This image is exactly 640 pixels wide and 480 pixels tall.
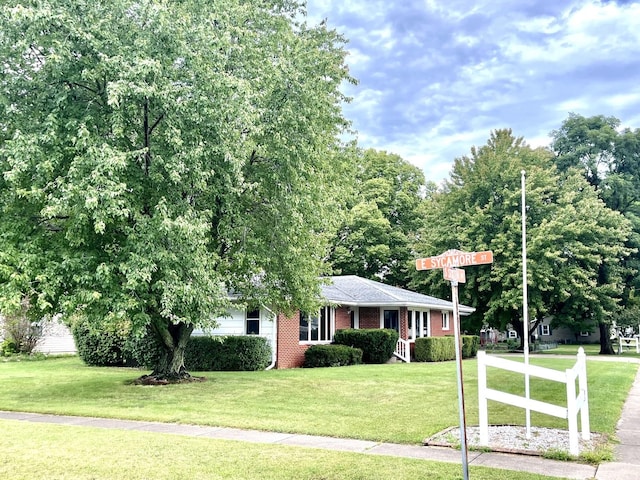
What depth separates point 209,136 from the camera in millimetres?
13789

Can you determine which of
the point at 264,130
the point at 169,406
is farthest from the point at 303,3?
the point at 169,406

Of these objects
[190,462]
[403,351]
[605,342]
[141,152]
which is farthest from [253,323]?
[605,342]

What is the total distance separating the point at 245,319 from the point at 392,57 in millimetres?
11323

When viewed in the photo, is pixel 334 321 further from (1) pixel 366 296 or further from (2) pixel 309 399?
(2) pixel 309 399

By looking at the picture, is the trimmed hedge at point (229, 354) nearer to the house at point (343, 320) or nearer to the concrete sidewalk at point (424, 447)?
the house at point (343, 320)

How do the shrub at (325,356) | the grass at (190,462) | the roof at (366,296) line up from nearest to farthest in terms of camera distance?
the grass at (190,462) < the shrub at (325,356) < the roof at (366,296)

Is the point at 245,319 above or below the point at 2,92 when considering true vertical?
below

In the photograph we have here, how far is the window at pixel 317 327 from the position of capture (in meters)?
23.8

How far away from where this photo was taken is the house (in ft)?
72.9

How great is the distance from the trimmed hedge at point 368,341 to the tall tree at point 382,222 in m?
17.9

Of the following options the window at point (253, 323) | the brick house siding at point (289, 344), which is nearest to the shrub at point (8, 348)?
the window at point (253, 323)

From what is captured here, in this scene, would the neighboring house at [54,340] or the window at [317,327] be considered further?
the neighboring house at [54,340]

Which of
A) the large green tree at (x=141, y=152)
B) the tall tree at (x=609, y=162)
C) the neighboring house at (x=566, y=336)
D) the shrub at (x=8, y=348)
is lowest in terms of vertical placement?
the neighboring house at (x=566, y=336)

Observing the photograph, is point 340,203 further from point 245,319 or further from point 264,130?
point 245,319
